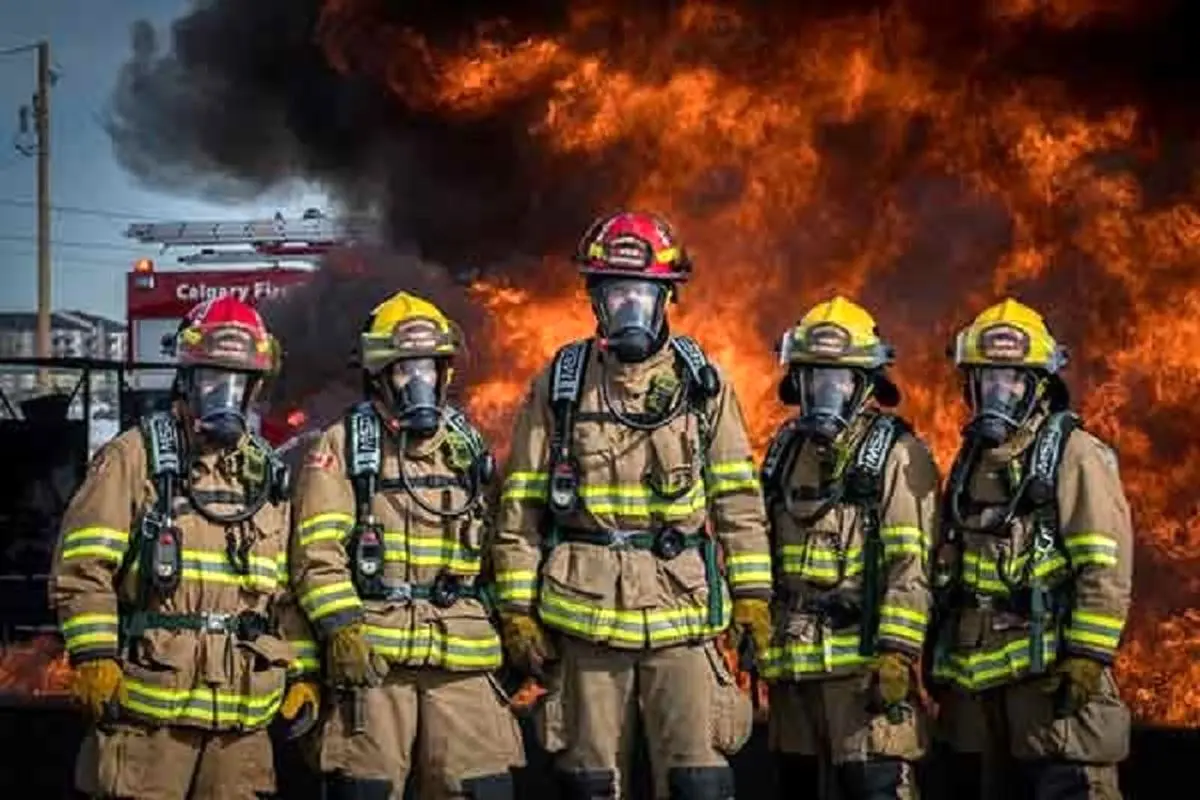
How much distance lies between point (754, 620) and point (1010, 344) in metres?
1.24

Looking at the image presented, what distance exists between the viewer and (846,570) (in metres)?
6.76

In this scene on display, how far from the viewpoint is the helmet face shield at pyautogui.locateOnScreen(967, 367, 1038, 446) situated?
6.68 m

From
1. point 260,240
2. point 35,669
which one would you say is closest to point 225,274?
point 260,240

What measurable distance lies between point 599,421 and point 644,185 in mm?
6313

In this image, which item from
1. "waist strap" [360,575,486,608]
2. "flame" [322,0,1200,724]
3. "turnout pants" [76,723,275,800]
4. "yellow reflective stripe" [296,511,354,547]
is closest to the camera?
"turnout pants" [76,723,275,800]

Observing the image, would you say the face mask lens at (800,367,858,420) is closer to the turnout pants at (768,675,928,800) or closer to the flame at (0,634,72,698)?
the turnout pants at (768,675,928,800)

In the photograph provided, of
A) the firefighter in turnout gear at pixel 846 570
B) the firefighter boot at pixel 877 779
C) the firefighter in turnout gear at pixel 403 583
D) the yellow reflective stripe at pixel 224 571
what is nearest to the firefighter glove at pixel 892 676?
the firefighter in turnout gear at pixel 846 570

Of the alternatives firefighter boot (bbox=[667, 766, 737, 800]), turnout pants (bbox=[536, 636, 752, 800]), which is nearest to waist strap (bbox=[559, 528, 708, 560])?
turnout pants (bbox=[536, 636, 752, 800])

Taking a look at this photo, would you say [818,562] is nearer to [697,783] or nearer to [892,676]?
[892,676]

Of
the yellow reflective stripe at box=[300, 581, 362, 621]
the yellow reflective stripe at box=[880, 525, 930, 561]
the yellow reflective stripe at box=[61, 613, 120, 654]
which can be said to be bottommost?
the yellow reflective stripe at box=[61, 613, 120, 654]

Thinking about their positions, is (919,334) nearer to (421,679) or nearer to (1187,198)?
(1187,198)

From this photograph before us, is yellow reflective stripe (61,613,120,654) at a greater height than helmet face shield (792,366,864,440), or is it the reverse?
helmet face shield (792,366,864,440)

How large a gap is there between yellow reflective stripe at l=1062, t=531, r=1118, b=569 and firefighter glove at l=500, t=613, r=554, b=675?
172cm

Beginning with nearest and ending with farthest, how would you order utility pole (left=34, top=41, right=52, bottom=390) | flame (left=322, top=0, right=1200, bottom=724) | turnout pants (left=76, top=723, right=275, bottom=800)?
turnout pants (left=76, top=723, right=275, bottom=800), flame (left=322, top=0, right=1200, bottom=724), utility pole (left=34, top=41, right=52, bottom=390)
